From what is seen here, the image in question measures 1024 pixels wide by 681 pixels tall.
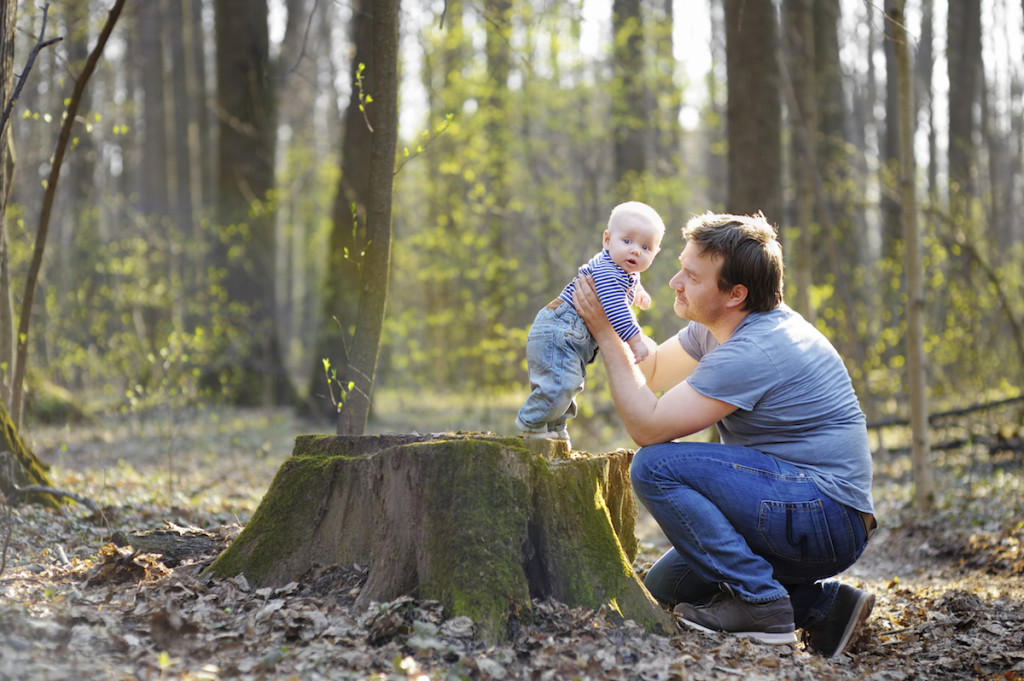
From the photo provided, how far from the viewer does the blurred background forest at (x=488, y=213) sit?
28.6ft

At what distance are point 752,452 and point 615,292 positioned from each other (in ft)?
2.91

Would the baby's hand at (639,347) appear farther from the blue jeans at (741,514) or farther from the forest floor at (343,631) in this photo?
the forest floor at (343,631)

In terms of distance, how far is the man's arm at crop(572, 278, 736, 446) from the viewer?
3.38m

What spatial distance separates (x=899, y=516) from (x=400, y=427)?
6.42 meters

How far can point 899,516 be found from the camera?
6848 millimetres

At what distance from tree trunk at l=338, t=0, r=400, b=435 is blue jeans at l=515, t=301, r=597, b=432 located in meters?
1.10

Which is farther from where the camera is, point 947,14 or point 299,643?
point 947,14

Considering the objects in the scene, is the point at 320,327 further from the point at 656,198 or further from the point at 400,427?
the point at 656,198

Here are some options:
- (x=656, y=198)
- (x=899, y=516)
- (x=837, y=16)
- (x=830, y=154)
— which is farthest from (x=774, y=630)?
(x=837, y=16)

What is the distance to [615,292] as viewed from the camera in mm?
3754

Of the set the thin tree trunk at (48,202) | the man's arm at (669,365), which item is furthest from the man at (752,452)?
the thin tree trunk at (48,202)

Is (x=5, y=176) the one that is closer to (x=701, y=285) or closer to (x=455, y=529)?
(x=455, y=529)

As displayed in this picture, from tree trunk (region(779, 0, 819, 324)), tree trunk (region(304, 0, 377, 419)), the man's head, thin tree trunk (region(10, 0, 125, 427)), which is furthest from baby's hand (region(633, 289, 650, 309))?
tree trunk (region(304, 0, 377, 419))

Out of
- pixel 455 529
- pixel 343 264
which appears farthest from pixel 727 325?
pixel 343 264
